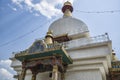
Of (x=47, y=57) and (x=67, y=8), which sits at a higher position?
(x=67, y=8)

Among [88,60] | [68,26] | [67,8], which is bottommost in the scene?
[88,60]

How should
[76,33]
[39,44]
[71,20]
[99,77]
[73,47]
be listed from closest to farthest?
[99,77] → [39,44] → [73,47] → [76,33] → [71,20]

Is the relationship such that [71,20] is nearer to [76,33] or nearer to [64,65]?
[76,33]

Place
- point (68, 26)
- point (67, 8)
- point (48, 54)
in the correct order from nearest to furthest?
point (48, 54) → point (68, 26) → point (67, 8)

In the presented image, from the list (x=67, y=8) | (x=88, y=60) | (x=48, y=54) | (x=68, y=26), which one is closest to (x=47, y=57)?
(x=48, y=54)

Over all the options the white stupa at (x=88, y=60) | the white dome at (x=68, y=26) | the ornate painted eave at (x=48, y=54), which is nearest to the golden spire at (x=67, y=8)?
the white dome at (x=68, y=26)

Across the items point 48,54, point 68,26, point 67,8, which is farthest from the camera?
point 67,8

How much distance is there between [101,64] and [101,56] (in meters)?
0.65

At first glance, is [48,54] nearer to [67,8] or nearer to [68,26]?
[68,26]

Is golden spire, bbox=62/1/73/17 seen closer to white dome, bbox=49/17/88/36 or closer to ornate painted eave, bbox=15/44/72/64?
white dome, bbox=49/17/88/36

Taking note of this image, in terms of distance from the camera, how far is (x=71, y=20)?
1920cm

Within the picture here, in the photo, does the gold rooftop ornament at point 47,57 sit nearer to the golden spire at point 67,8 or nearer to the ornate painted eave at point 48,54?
the ornate painted eave at point 48,54

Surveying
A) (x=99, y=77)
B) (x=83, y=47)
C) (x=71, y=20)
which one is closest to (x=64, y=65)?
(x=83, y=47)

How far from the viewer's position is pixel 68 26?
1828cm
